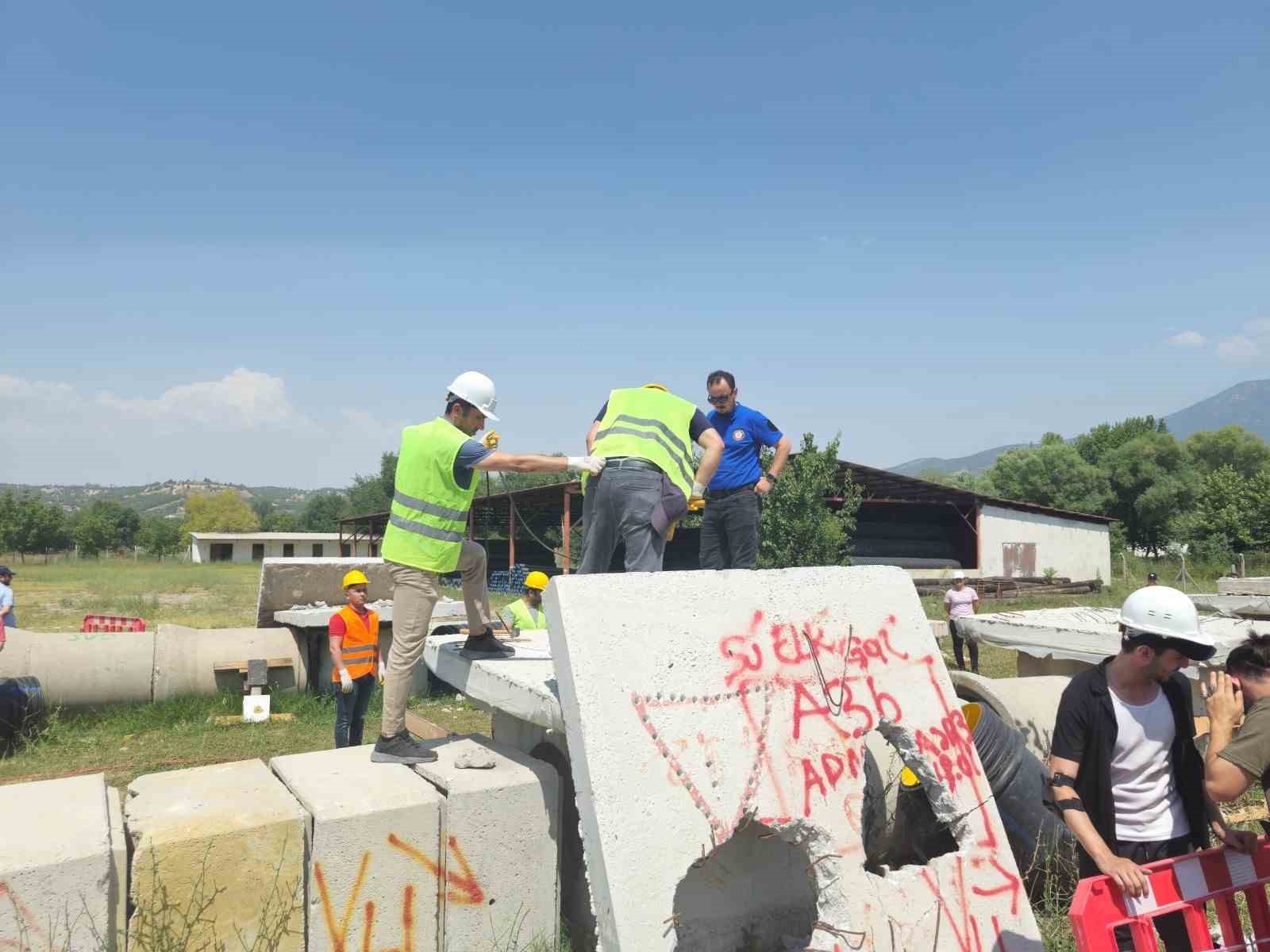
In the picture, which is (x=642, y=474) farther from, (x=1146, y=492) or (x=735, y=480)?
Answer: (x=1146, y=492)

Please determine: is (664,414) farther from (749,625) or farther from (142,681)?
(142,681)

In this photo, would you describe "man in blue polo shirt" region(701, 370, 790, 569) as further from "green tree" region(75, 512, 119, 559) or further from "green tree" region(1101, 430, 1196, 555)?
"green tree" region(75, 512, 119, 559)

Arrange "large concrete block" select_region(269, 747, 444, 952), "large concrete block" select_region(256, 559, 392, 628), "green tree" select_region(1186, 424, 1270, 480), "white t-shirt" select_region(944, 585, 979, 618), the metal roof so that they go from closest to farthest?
1. "large concrete block" select_region(269, 747, 444, 952)
2. "large concrete block" select_region(256, 559, 392, 628)
3. "white t-shirt" select_region(944, 585, 979, 618)
4. the metal roof
5. "green tree" select_region(1186, 424, 1270, 480)

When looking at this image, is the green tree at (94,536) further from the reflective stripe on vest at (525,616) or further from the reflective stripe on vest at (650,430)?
the reflective stripe on vest at (650,430)

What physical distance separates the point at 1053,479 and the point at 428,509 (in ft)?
166

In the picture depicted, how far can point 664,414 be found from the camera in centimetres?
443

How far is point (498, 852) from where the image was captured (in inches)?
146

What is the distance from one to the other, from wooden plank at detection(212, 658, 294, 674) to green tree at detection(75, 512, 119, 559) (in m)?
77.1

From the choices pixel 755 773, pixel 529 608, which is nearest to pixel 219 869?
pixel 755 773

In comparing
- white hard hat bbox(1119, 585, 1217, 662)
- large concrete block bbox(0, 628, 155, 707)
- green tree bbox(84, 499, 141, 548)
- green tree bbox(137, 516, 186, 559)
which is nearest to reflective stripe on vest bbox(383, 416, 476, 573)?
white hard hat bbox(1119, 585, 1217, 662)

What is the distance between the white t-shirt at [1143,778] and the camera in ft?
10.3

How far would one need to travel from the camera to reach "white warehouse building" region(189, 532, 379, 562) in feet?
213

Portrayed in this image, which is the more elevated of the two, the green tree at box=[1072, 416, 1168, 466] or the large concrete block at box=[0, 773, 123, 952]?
the green tree at box=[1072, 416, 1168, 466]

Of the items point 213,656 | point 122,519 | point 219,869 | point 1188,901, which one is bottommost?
point 213,656
